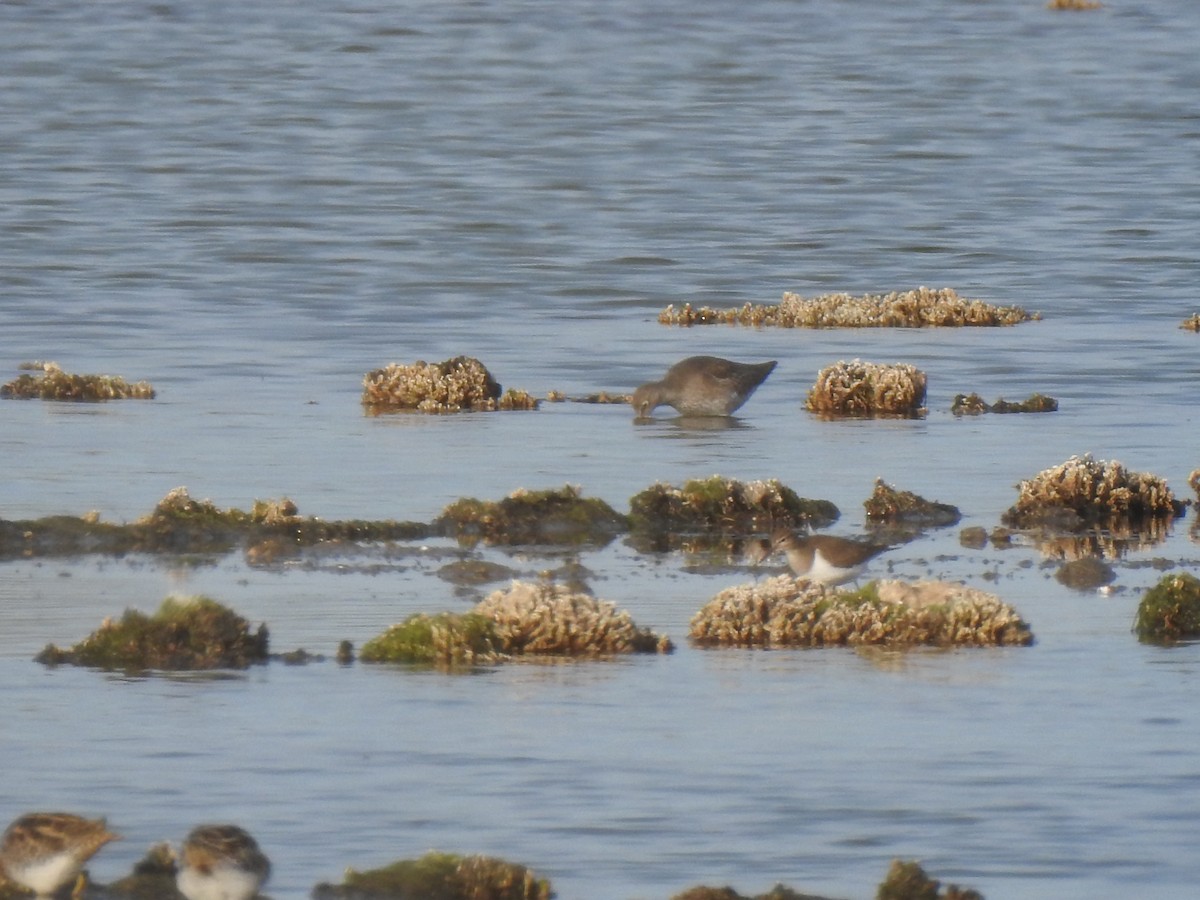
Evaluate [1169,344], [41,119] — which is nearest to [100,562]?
[1169,344]

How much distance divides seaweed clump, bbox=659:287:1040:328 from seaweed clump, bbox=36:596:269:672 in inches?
703

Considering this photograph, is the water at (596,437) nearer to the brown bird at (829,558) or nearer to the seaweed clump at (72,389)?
the seaweed clump at (72,389)

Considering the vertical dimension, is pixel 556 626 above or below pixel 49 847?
above

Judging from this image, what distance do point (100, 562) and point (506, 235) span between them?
2855 centimetres

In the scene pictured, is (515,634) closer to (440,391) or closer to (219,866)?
(219,866)

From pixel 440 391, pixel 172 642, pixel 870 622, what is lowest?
pixel 172 642

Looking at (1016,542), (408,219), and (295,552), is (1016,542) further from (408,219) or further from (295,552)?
(408,219)

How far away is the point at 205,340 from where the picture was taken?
3038 centimetres

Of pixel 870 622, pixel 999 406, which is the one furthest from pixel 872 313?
pixel 870 622

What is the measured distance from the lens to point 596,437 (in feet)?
74.2

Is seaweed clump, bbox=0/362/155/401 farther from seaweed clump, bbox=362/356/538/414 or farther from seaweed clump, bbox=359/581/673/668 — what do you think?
seaweed clump, bbox=359/581/673/668

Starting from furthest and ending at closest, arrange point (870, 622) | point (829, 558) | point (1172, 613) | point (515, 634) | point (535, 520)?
point (535, 520) < point (829, 558) < point (1172, 613) < point (870, 622) < point (515, 634)

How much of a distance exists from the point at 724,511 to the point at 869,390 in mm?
5741

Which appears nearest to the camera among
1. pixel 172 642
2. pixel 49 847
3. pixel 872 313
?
pixel 49 847
